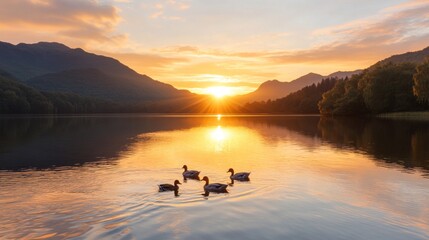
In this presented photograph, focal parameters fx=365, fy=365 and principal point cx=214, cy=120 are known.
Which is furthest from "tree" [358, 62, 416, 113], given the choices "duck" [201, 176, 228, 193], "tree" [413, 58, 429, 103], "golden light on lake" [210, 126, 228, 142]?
"duck" [201, 176, 228, 193]

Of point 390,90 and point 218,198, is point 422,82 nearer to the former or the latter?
point 390,90

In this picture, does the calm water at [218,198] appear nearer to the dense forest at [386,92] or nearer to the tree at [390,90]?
the tree at [390,90]

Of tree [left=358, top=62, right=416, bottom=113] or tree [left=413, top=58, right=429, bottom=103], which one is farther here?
tree [left=358, top=62, right=416, bottom=113]

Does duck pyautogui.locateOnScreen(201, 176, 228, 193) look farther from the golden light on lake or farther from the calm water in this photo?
the golden light on lake

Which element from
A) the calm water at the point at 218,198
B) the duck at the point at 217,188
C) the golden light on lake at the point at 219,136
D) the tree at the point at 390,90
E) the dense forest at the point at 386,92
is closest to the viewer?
the calm water at the point at 218,198

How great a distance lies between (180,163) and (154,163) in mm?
2783

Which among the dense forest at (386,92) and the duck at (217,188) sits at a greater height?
the dense forest at (386,92)

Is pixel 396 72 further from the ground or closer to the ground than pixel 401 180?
further from the ground

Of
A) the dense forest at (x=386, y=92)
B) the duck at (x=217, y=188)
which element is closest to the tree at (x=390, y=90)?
the dense forest at (x=386, y=92)

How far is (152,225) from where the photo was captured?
17734 mm

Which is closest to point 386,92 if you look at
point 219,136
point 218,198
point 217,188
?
point 219,136

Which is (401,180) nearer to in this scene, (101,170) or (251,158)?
(251,158)

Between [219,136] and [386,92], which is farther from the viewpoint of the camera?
[386,92]

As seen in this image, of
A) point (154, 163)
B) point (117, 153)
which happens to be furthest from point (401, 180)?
point (117, 153)
